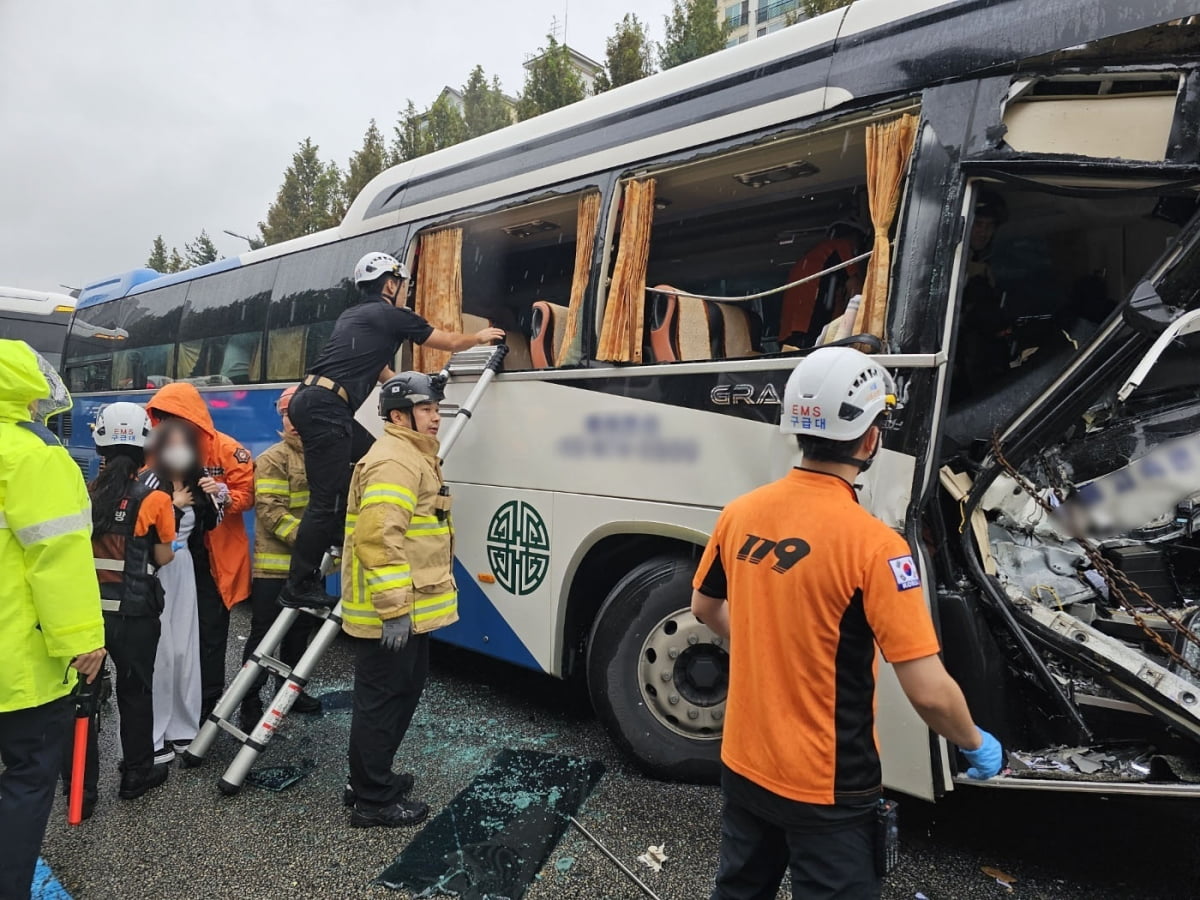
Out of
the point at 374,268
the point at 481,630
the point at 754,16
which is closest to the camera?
the point at 481,630

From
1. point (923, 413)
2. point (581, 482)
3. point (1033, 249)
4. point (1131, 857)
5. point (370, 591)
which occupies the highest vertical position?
point (1033, 249)

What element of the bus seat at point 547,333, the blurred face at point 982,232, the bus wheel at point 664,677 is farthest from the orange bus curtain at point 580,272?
the blurred face at point 982,232

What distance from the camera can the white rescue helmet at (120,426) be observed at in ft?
11.3

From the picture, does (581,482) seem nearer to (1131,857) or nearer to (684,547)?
(684,547)

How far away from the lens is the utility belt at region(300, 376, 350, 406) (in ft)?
13.7

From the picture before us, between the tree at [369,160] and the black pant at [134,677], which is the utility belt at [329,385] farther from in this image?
the tree at [369,160]

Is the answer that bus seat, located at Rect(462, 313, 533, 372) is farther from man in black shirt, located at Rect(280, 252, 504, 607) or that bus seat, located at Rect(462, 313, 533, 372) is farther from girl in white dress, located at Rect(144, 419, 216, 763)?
girl in white dress, located at Rect(144, 419, 216, 763)

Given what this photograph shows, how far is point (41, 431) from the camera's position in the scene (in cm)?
271

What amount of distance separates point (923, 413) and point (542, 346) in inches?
80.7

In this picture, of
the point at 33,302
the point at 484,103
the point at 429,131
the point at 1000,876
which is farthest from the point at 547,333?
the point at 484,103

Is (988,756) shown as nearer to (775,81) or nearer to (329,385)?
(775,81)

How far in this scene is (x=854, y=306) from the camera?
2.97 metres

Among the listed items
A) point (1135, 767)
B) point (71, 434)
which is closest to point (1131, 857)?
point (1135, 767)

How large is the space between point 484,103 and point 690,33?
9.01 m
